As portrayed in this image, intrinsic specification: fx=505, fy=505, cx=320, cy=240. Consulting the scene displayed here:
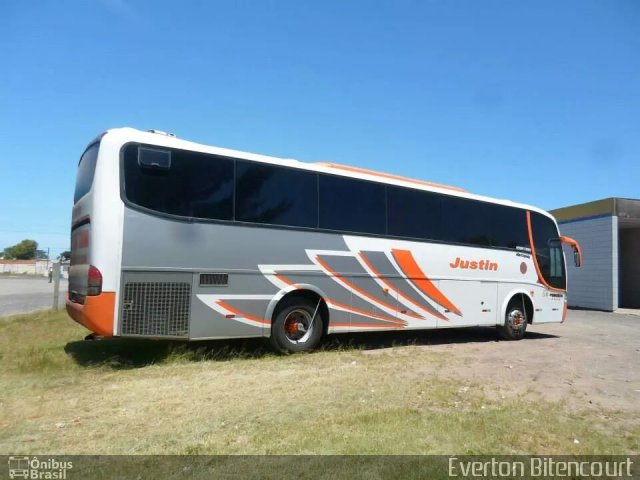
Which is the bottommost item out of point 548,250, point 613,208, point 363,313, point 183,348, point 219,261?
point 183,348

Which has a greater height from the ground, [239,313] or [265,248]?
[265,248]

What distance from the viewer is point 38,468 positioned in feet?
11.7

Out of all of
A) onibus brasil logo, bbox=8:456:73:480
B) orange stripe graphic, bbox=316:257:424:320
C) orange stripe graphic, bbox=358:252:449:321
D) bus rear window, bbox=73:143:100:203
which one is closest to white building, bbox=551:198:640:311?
orange stripe graphic, bbox=358:252:449:321

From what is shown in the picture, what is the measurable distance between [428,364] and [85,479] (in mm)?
5550

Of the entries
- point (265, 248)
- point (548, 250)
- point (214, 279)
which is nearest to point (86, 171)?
point (214, 279)

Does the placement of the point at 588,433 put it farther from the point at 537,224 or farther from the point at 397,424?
the point at 537,224

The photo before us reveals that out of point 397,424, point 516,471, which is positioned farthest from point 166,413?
point 516,471

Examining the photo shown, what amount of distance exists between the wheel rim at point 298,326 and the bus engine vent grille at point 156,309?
177cm

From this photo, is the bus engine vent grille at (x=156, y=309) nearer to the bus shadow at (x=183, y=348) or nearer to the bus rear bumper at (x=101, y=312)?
the bus rear bumper at (x=101, y=312)

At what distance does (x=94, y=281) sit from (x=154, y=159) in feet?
6.00

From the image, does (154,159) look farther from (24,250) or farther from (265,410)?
(24,250)

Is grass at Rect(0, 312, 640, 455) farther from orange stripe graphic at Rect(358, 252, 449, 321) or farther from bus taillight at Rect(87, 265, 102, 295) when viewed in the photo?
orange stripe graphic at Rect(358, 252, 449, 321)

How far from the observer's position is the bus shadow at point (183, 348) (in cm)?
734

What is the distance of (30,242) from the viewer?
112062mm
